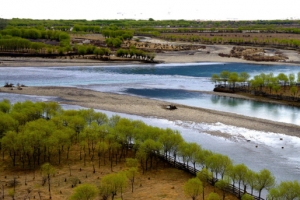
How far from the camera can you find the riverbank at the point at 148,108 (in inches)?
1924

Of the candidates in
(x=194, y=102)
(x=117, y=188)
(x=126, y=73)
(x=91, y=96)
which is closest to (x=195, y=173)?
(x=117, y=188)

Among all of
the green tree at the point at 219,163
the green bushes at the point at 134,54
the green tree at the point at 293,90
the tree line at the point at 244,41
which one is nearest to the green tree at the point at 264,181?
the green tree at the point at 219,163

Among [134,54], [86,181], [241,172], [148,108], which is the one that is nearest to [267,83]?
[148,108]

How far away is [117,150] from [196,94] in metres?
33.2

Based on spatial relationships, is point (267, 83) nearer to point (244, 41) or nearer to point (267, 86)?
point (267, 86)

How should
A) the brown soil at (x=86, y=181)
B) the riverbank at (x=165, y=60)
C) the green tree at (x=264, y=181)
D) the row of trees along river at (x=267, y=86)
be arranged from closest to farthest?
the green tree at (x=264, y=181) < the brown soil at (x=86, y=181) < the row of trees along river at (x=267, y=86) < the riverbank at (x=165, y=60)

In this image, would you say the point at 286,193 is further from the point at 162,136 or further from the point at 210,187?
the point at 162,136

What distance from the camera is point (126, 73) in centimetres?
9144

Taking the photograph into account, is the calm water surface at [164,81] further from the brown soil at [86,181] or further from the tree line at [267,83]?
the brown soil at [86,181]

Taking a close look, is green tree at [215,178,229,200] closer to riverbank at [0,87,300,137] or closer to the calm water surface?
riverbank at [0,87,300,137]

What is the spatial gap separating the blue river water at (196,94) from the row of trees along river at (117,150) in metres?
5.72

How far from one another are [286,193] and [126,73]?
68183 millimetres

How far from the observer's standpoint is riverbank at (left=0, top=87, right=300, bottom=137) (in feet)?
160

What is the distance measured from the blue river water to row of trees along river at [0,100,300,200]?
5.72 metres
